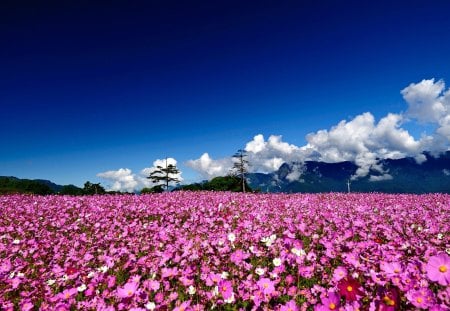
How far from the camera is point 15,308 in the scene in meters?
4.45

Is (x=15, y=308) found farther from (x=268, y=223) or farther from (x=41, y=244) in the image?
(x=268, y=223)

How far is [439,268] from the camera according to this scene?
79.5 inches

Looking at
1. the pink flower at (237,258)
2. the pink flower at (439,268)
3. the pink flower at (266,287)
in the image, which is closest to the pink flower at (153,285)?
the pink flower at (266,287)

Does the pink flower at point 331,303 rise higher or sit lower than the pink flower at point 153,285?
higher

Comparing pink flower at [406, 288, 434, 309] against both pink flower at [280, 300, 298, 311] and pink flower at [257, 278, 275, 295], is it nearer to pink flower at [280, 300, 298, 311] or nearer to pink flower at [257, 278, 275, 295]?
pink flower at [280, 300, 298, 311]

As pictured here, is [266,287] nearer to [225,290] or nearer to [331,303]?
[225,290]

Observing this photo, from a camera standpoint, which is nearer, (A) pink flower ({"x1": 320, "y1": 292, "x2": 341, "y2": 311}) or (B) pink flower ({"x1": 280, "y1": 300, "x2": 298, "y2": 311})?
(A) pink flower ({"x1": 320, "y1": 292, "x2": 341, "y2": 311})

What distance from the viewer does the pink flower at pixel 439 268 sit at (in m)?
1.98

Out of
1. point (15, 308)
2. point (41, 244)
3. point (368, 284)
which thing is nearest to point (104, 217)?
point (41, 244)

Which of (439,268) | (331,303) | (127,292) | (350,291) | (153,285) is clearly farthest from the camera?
(153,285)

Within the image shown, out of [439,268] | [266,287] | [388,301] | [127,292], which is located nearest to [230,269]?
[266,287]

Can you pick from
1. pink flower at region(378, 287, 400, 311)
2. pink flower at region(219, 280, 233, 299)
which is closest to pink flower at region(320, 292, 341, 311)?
pink flower at region(378, 287, 400, 311)

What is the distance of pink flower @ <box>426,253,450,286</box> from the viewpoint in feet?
6.51

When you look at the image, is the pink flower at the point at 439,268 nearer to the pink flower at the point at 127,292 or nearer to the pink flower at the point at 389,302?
the pink flower at the point at 389,302
